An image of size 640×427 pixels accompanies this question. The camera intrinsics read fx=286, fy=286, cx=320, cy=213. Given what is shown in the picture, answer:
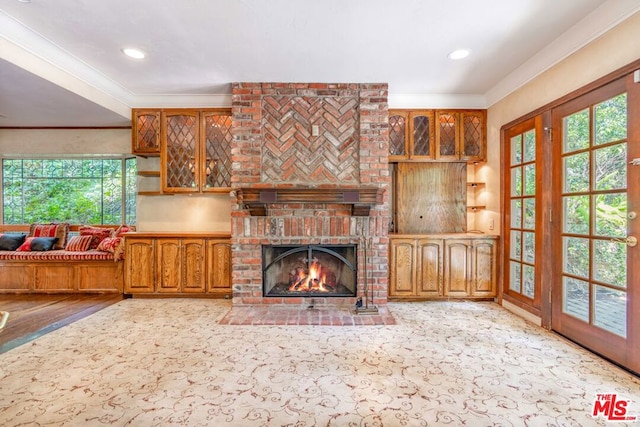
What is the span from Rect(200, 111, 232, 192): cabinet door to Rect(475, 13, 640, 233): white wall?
133 inches

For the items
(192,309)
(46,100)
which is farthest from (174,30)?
(192,309)

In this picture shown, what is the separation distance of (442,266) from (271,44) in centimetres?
311

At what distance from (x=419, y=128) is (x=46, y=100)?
4.48 m

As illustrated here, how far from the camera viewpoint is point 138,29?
237cm

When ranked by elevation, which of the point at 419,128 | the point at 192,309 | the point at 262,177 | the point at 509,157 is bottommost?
the point at 192,309

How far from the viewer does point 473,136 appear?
3791mm

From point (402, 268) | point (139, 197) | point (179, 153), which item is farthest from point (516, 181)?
point (139, 197)

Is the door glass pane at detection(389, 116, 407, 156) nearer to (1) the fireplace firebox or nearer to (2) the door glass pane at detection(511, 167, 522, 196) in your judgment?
(2) the door glass pane at detection(511, 167, 522, 196)

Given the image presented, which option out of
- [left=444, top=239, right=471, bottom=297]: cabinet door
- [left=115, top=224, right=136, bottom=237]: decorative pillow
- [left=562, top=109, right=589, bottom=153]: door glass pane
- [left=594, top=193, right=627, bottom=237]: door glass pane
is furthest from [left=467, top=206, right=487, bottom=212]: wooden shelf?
[left=115, top=224, right=136, bottom=237]: decorative pillow

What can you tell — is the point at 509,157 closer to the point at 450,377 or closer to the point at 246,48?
the point at 450,377

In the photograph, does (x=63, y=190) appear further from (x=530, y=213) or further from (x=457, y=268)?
(x=530, y=213)

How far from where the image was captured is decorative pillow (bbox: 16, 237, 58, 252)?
13.4 feet

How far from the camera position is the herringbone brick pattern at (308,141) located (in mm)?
3322

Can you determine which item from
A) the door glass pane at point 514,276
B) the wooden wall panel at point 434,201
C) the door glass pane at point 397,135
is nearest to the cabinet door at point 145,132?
the door glass pane at point 397,135
